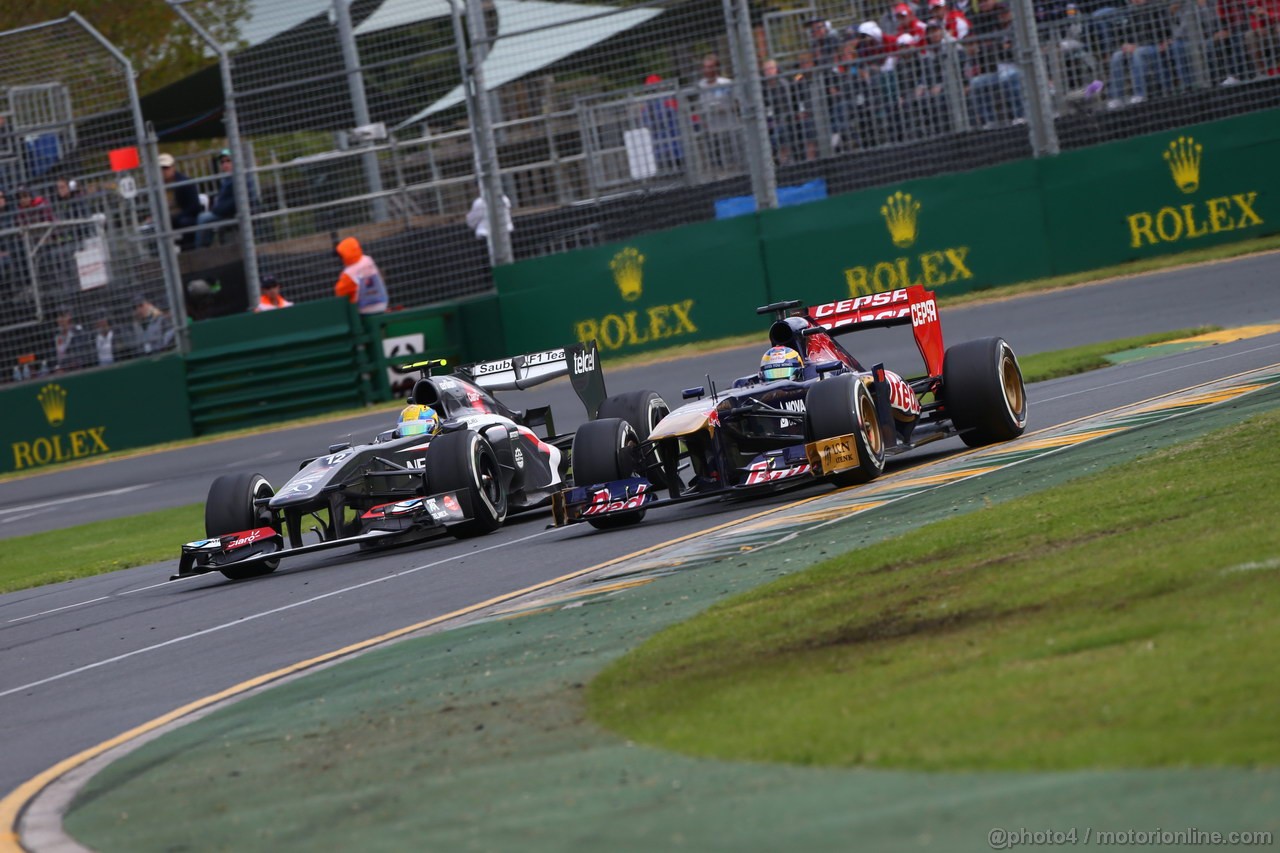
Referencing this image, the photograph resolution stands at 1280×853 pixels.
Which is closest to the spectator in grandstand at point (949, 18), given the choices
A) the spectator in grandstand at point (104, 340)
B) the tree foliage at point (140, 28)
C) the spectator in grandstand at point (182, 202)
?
the spectator in grandstand at point (182, 202)

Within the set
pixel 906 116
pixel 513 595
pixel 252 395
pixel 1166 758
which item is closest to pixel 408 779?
pixel 1166 758

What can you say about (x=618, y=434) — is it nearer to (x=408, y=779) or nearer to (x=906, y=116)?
(x=408, y=779)

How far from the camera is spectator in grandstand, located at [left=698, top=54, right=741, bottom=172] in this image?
75.6 ft

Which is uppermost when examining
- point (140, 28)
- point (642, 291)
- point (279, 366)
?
point (140, 28)

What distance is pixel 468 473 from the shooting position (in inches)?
512

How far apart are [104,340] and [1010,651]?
22.1 meters

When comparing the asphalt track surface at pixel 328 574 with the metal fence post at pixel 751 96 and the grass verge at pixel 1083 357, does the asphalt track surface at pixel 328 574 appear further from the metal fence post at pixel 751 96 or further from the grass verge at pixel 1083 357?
the metal fence post at pixel 751 96

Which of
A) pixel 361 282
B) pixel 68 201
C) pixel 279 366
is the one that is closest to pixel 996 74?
pixel 361 282

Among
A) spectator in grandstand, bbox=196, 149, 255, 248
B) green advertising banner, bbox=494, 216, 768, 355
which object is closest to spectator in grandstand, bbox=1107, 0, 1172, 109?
green advertising banner, bbox=494, 216, 768, 355

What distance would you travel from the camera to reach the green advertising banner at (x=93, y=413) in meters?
25.7

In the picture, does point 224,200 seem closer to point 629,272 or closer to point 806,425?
point 629,272

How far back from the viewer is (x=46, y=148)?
82.2 ft

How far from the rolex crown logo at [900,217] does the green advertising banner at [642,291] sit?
1844 millimetres

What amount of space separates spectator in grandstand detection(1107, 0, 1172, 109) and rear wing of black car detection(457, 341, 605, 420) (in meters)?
9.62
